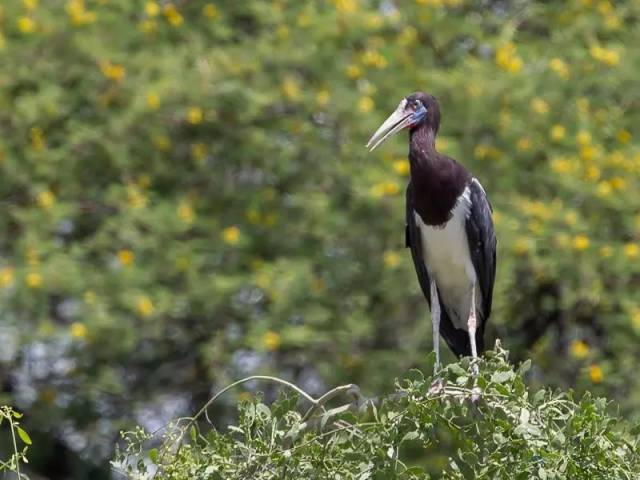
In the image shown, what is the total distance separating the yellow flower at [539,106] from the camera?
25.9ft

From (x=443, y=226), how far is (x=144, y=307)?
1885 millimetres

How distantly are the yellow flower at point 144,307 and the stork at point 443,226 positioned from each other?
1596 millimetres

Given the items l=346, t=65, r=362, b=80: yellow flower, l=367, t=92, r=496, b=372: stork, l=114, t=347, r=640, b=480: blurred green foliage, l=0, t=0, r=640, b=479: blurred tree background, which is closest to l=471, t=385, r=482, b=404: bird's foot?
l=114, t=347, r=640, b=480: blurred green foliage

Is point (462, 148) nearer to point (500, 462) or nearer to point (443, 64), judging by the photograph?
point (443, 64)

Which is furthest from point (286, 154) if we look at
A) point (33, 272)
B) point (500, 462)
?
Answer: point (500, 462)

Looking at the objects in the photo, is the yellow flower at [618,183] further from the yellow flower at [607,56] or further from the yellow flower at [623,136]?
the yellow flower at [607,56]

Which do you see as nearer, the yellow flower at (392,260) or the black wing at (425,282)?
the black wing at (425,282)

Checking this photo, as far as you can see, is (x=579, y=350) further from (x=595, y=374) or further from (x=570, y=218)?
(x=570, y=218)

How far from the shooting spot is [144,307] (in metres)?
7.32

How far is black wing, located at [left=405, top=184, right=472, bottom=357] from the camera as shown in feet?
20.1

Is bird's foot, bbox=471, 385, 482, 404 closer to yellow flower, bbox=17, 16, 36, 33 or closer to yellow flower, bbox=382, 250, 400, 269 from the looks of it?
yellow flower, bbox=382, 250, 400, 269

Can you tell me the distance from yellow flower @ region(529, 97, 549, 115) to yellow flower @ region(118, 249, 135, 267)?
2.13m

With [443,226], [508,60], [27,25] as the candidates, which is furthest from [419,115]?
[27,25]

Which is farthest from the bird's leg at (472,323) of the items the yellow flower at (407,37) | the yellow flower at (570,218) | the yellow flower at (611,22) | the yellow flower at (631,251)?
the yellow flower at (611,22)
